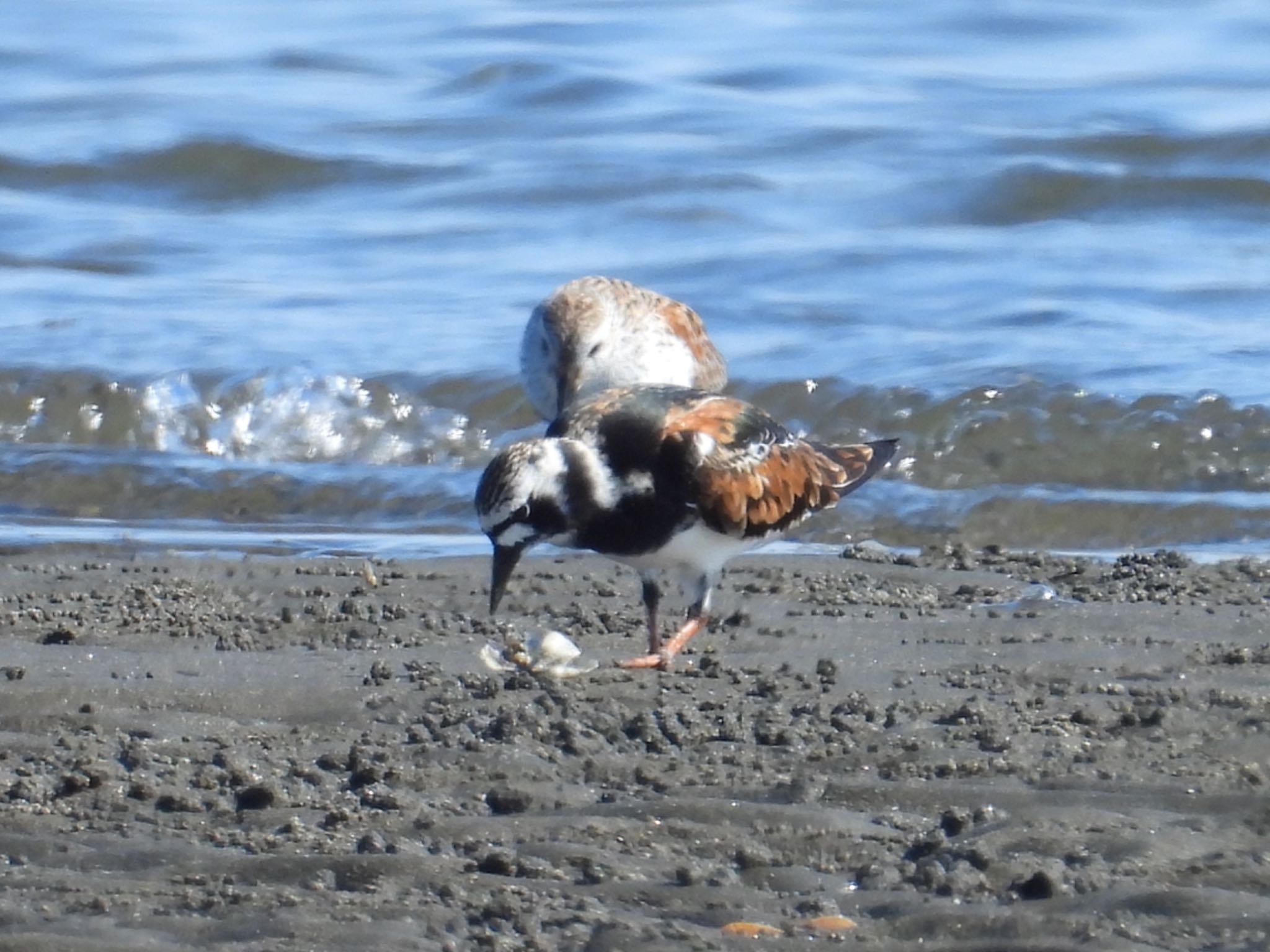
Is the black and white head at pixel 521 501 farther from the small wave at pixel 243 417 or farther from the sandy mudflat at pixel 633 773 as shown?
the small wave at pixel 243 417

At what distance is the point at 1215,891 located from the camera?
10.9ft

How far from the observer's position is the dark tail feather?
5.99 metres

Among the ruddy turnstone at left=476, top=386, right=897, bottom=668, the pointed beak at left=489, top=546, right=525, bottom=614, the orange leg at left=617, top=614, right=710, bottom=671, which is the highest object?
the ruddy turnstone at left=476, top=386, right=897, bottom=668

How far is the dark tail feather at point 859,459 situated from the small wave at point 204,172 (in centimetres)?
797

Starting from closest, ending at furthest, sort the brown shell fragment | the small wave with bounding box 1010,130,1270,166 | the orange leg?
the brown shell fragment < the orange leg < the small wave with bounding box 1010,130,1270,166

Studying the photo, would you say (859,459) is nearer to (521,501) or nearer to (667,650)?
(667,650)

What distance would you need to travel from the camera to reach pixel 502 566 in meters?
4.92

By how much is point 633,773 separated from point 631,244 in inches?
328

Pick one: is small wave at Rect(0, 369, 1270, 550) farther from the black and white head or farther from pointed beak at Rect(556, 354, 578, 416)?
the black and white head

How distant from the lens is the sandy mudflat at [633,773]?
3285mm

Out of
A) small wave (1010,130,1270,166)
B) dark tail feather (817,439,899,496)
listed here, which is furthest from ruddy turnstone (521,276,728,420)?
small wave (1010,130,1270,166)

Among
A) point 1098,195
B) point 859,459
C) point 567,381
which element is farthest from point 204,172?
point 859,459

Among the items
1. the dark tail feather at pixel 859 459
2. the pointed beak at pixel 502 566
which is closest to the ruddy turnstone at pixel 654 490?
the pointed beak at pixel 502 566

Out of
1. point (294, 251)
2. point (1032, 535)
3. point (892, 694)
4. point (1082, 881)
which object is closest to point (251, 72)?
point (294, 251)
